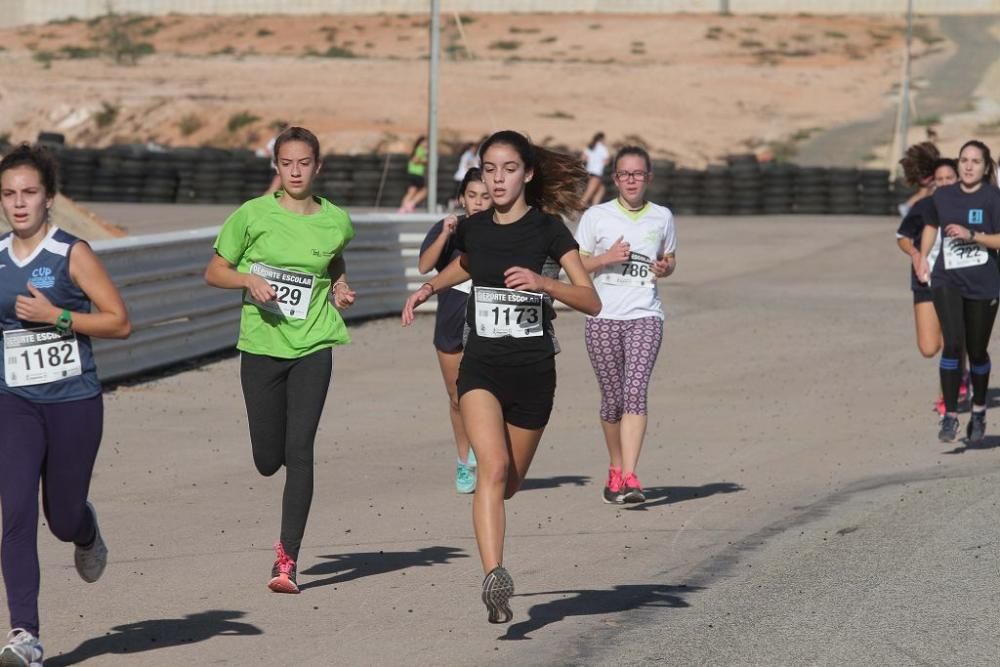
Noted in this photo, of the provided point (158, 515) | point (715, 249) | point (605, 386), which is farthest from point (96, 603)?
point (715, 249)

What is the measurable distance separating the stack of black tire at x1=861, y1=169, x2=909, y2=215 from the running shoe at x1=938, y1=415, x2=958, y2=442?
28.3 meters

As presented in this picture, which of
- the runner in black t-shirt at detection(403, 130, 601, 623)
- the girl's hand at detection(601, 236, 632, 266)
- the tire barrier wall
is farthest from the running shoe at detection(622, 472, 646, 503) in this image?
the tire barrier wall

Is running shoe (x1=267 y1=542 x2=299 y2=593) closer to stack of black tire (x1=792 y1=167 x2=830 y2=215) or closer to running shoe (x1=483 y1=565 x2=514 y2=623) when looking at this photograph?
running shoe (x1=483 y1=565 x2=514 y2=623)

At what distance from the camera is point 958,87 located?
73.7 metres

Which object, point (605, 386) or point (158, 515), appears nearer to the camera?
point (158, 515)

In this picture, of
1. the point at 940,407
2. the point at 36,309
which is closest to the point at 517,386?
the point at 36,309

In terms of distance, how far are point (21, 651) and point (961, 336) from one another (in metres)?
8.12

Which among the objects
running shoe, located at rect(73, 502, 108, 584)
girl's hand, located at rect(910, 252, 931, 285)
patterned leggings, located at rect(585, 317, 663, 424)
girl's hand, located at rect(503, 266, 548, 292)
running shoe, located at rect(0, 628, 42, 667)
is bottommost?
running shoe, located at rect(0, 628, 42, 667)

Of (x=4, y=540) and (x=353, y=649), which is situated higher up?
(x=4, y=540)

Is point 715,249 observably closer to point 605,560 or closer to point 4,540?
point 605,560

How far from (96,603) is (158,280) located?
8.39 metres

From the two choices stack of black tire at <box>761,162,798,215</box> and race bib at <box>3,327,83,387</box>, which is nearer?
race bib at <box>3,327,83,387</box>

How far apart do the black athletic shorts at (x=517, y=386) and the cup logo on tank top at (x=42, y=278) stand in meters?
1.64

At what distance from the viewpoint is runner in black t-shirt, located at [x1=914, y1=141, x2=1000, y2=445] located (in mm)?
12156
